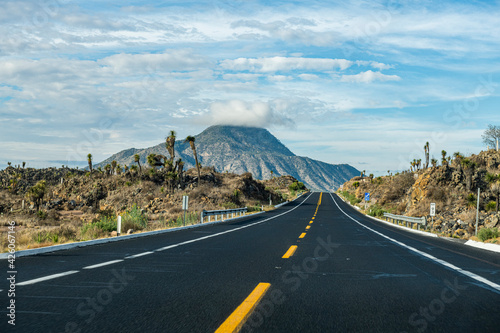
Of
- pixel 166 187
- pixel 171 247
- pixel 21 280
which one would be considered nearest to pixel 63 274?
pixel 21 280

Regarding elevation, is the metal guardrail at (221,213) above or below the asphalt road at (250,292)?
below

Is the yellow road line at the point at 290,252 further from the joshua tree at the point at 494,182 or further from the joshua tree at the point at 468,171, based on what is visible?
the joshua tree at the point at 468,171

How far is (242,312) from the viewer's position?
496 cm

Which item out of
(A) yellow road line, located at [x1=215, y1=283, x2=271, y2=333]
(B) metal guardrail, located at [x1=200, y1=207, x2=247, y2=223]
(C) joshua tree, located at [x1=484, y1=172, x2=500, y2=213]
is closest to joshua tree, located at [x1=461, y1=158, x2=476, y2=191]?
(C) joshua tree, located at [x1=484, y1=172, x2=500, y2=213]

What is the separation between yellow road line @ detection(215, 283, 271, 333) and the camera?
14.2 feet

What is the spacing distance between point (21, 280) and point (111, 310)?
8.54 ft

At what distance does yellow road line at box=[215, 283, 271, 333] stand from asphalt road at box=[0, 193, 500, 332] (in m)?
0.08

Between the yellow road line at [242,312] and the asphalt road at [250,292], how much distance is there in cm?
8

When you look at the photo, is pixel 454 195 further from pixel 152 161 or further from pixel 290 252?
pixel 152 161

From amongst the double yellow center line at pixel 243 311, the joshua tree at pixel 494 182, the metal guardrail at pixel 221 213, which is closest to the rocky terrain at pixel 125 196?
the metal guardrail at pixel 221 213

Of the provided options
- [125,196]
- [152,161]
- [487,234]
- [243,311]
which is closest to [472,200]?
[487,234]

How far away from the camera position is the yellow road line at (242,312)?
4.32 metres

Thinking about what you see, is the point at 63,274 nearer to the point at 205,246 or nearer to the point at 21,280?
the point at 21,280

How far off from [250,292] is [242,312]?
117cm
